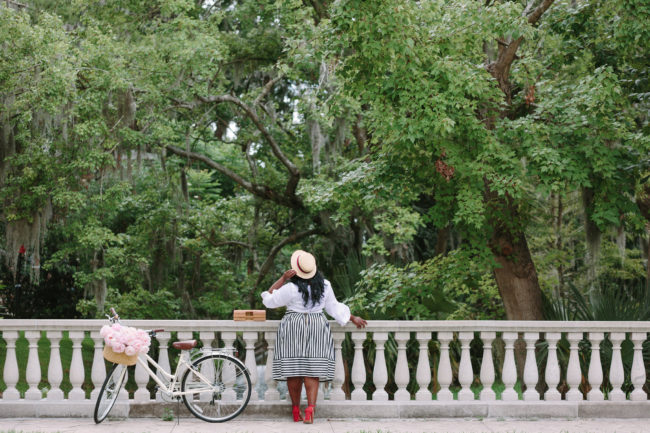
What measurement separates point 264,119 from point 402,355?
29.9 ft

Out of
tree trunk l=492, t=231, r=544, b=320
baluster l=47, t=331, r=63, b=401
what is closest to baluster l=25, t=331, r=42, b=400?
baluster l=47, t=331, r=63, b=401

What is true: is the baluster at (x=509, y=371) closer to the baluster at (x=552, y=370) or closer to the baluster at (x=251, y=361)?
the baluster at (x=552, y=370)

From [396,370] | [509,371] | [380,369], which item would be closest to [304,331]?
[380,369]

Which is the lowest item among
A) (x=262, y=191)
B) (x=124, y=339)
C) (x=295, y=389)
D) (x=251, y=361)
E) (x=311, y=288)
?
(x=295, y=389)

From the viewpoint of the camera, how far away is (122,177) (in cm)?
1272

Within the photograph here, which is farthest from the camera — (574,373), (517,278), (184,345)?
(517,278)

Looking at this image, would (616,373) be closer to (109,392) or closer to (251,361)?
(251,361)

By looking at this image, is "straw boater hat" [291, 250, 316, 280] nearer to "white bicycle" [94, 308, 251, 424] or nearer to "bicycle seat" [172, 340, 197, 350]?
"white bicycle" [94, 308, 251, 424]

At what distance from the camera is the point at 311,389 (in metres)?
6.17

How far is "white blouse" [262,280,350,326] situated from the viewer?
20.3 feet

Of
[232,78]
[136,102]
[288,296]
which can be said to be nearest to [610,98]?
[288,296]

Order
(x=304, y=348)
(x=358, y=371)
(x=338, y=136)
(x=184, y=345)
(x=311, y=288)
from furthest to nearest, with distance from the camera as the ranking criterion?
(x=338, y=136), (x=358, y=371), (x=311, y=288), (x=304, y=348), (x=184, y=345)

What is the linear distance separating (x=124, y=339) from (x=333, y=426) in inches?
72.7

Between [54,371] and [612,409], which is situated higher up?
[54,371]
